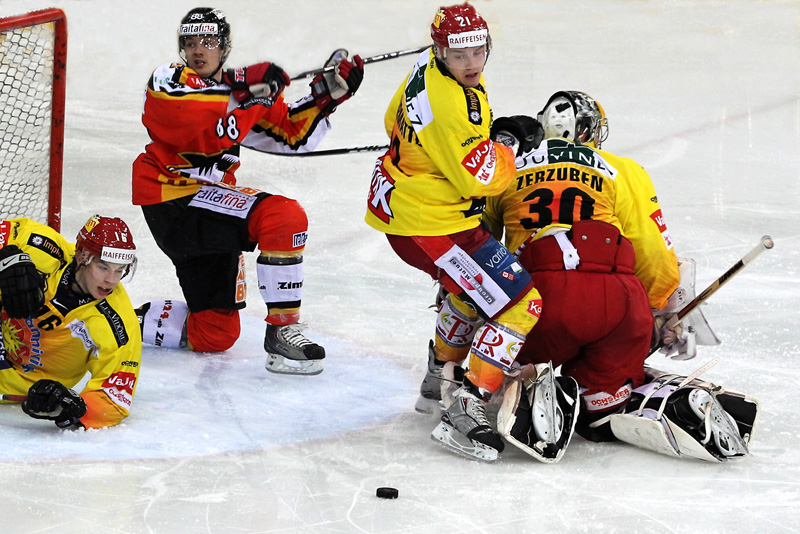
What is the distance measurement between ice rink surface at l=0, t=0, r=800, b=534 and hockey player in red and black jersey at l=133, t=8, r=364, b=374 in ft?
0.52

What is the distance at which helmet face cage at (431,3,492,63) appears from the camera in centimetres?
329

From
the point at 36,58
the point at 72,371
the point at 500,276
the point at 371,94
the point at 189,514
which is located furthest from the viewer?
the point at 371,94

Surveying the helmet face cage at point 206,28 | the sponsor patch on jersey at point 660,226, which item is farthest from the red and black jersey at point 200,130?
the sponsor patch on jersey at point 660,226

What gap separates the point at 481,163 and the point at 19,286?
1309mm

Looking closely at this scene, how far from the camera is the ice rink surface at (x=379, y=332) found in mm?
2998

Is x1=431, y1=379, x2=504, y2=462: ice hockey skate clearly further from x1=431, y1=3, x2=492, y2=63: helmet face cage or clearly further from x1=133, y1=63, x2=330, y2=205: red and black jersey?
x1=133, y1=63, x2=330, y2=205: red and black jersey

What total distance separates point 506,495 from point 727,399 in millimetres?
803

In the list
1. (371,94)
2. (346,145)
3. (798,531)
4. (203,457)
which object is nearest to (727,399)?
(798,531)

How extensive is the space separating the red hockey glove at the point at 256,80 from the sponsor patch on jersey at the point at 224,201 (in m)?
A: 0.34

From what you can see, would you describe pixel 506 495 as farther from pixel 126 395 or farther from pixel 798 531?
pixel 126 395

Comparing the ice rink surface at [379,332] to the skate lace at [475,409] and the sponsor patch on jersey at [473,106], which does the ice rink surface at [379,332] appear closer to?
the skate lace at [475,409]

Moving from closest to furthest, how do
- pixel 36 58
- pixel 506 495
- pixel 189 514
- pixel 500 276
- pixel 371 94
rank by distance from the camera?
1. pixel 189 514
2. pixel 506 495
3. pixel 500 276
4. pixel 36 58
5. pixel 371 94

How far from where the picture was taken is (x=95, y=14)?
29.6ft

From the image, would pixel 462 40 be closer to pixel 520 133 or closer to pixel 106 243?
pixel 520 133
